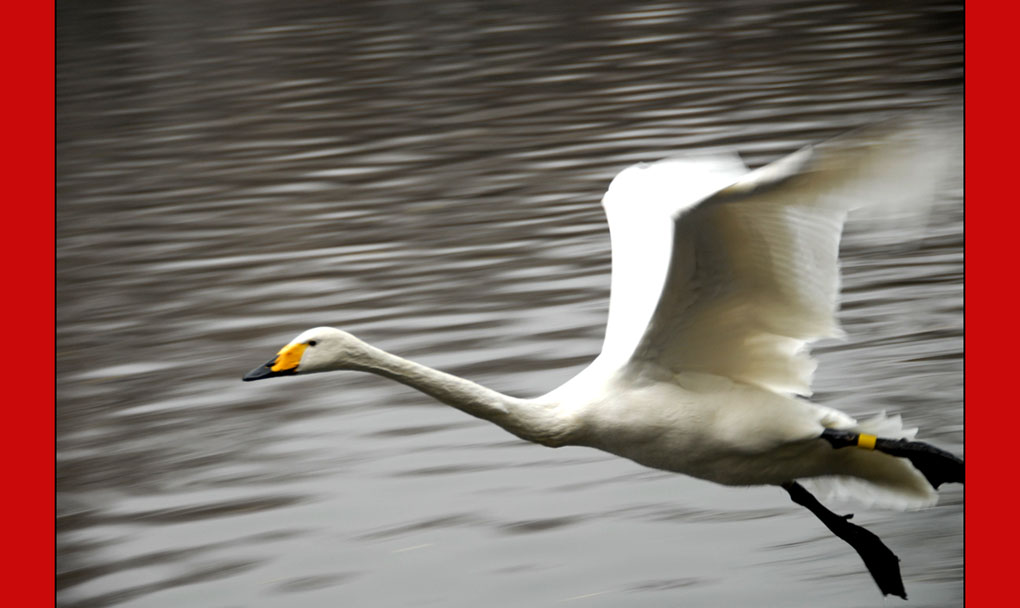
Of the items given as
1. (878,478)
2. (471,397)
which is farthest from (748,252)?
(878,478)

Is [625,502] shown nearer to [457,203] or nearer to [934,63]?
[457,203]

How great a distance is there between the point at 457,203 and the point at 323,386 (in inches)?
109

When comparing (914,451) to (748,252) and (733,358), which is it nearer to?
(733,358)

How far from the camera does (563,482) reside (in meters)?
4.96

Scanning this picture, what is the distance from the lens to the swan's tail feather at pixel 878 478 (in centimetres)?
405

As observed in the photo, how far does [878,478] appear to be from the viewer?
4215 millimetres

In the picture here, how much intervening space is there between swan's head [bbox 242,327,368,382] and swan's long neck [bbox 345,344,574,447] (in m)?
0.04

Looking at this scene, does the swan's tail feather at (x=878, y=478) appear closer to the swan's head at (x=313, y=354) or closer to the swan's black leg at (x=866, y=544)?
the swan's black leg at (x=866, y=544)

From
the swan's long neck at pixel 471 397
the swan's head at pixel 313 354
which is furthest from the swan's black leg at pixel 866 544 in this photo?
the swan's head at pixel 313 354

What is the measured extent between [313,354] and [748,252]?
1.09 metres

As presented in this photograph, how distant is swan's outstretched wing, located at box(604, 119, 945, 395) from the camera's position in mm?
3256

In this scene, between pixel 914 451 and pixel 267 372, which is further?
pixel 914 451

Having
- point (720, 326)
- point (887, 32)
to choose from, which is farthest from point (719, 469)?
point (887, 32)

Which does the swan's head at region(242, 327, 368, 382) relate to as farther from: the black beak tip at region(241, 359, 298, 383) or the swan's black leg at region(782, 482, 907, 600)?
the swan's black leg at region(782, 482, 907, 600)
